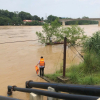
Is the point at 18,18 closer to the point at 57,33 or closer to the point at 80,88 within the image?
the point at 57,33

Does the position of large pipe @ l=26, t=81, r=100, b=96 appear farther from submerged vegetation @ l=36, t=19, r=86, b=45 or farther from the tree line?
the tree line

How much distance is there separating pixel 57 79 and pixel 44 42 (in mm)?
15826

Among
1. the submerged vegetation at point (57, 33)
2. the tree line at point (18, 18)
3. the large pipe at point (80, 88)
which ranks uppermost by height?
the tree line at point (18, 18)

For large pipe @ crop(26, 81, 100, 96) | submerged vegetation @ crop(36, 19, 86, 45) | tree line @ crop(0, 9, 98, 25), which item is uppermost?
tree line @ crop(0, 9, 98, 25)

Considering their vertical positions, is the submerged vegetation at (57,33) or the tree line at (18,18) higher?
the tree line at (18,18)

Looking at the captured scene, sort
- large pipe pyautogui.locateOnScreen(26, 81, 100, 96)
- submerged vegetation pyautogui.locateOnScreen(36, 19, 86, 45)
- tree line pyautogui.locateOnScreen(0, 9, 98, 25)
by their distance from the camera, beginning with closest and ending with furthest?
1. large pipe pyautogui.locateOnScreen(26, 81, 100, 96)
2. submerged vegetation pyautogui.locateOnScreen(36, 19, 86, 45)
3. tree line pyautogui.locateOnScreen(0, 9, 98, 25)

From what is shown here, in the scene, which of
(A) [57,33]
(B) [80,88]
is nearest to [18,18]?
(A) [57,33]

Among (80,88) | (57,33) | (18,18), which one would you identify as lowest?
(80,88)

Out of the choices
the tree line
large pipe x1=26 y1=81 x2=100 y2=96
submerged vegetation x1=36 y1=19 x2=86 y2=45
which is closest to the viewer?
large pipe x1=26 y1=81 x2=100 y2=96

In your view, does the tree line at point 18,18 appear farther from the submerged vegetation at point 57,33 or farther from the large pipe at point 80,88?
the large pipe at point 80,88

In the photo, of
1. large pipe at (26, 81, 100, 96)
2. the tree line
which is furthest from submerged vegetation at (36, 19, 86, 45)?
the tree line

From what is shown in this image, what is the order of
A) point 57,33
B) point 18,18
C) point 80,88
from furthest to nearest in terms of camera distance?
point 18,18 → point 57,33 → point 80,88

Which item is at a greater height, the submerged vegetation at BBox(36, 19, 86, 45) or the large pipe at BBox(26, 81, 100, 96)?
the submerged vegetation at BBox(36, 19, 86, 45)

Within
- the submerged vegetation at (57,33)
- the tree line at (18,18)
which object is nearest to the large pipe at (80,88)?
the submerged vegetation at (57,33)
